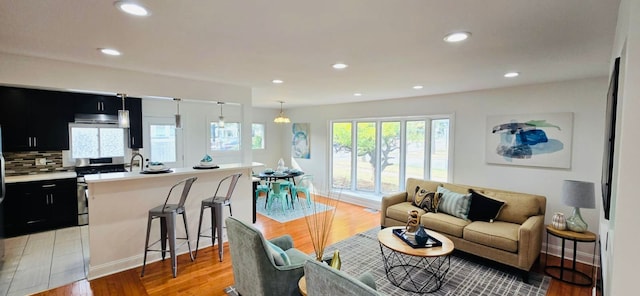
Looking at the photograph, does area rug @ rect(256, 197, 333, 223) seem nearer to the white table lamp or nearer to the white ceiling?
the white ceiling

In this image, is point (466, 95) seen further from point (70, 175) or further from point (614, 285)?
point (70, 175)

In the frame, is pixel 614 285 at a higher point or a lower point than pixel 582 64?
lower

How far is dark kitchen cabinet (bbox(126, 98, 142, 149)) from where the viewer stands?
538cm

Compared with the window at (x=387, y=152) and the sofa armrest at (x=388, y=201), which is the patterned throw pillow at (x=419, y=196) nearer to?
the sofa armrest at (x=388, y=201)

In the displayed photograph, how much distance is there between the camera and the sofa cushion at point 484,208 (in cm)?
381

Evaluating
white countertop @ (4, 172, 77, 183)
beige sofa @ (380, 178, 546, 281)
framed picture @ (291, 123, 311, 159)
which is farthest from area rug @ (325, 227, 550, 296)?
white countertop @ (4, 172, 77, 183)

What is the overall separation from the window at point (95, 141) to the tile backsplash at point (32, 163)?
9.8 inches

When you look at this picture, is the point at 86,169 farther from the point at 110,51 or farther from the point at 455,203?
the point at 455,203

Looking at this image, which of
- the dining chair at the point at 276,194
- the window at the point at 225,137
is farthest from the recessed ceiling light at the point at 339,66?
the window at the point at 225,137

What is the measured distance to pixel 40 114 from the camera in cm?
440

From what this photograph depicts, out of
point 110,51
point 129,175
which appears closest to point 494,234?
point 129,175

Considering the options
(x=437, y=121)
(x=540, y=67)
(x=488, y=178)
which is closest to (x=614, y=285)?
(x=540, y=67)

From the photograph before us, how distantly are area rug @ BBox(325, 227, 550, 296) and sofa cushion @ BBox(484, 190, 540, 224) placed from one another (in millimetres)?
679

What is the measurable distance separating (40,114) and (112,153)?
119 cm
